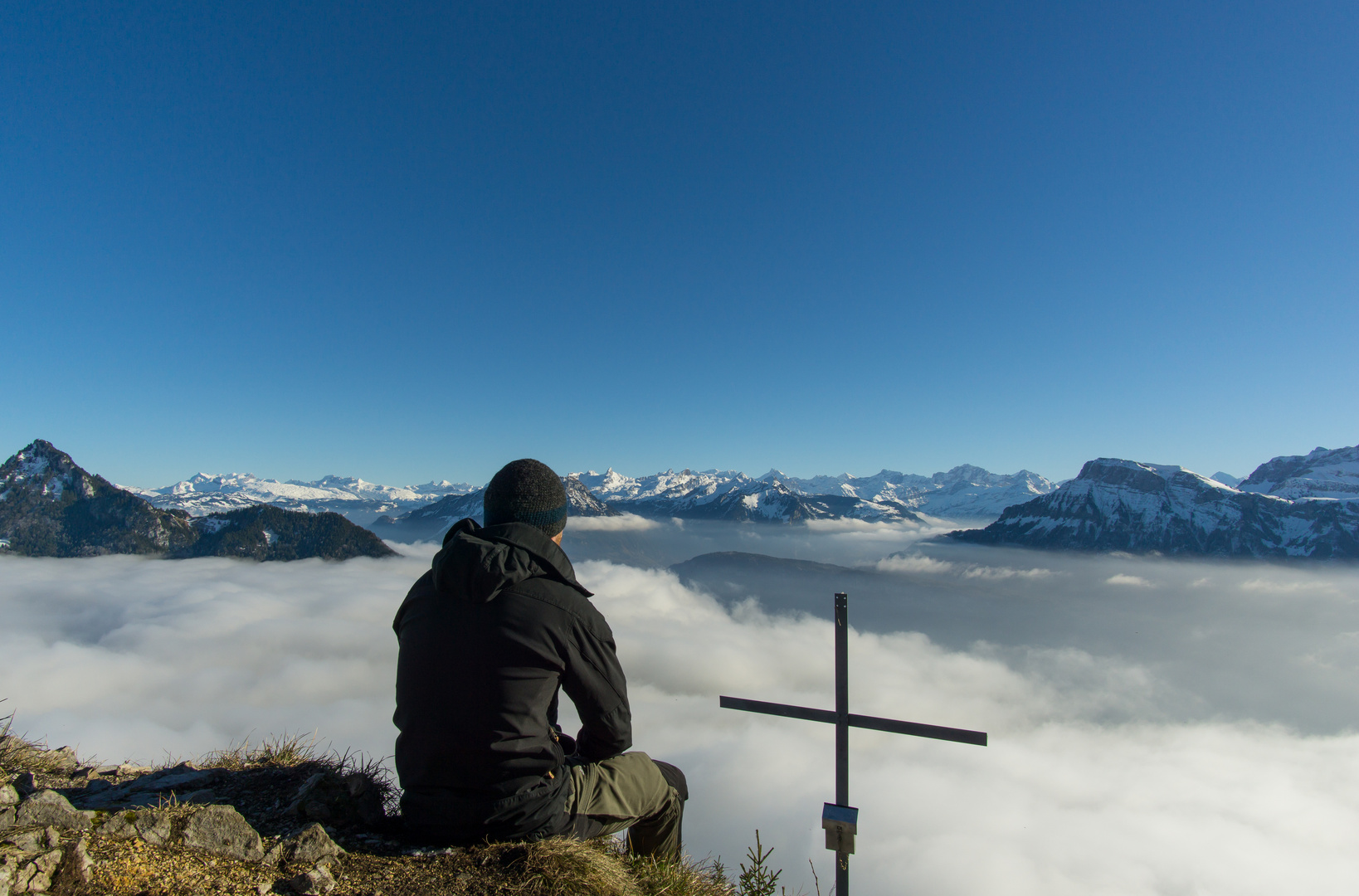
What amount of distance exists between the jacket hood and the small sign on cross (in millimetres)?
4633

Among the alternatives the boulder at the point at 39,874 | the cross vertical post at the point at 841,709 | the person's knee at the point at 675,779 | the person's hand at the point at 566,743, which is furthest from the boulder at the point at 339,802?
the cross vertical post at the point at 841,709

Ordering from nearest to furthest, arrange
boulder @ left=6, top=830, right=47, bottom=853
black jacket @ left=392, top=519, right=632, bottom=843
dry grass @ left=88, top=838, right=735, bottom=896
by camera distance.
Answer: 1. boulder @ left=6, top=830, right=47, bottom=853
2. dry grass @ left=88, top=838, right=735, bottom=896
3. black jacket @ left=392, top=519, right=632, bottom=843

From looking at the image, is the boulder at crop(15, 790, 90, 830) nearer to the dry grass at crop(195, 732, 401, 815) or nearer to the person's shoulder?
the dry grass at crop(195, 732, 401, 815)

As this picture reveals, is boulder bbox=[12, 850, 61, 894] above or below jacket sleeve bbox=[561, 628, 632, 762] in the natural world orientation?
below

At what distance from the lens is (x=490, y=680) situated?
3656mm

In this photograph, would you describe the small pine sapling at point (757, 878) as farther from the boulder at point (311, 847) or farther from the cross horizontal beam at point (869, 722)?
the boulder at point (311, 847)

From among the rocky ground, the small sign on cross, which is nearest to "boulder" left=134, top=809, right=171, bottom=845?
the rocky ground

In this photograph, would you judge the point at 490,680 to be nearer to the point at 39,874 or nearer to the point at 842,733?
the point at 39,874

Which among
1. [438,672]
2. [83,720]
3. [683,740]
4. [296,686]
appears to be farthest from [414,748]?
[296,686]

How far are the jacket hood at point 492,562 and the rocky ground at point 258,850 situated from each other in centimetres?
178

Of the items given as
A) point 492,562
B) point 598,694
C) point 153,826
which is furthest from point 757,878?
point 153,826

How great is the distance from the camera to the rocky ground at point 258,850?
124 inches

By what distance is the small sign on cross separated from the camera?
24.2 ft

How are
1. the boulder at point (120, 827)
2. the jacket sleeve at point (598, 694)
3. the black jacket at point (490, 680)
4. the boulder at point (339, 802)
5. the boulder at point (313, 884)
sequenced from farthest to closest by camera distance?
the boulder at point (339, 802)
the jacket sleeve at point (598, 694)
the black jacket at point (490, 680)
the boulder at point (120, 827)
the boulder at point (313, 884)
